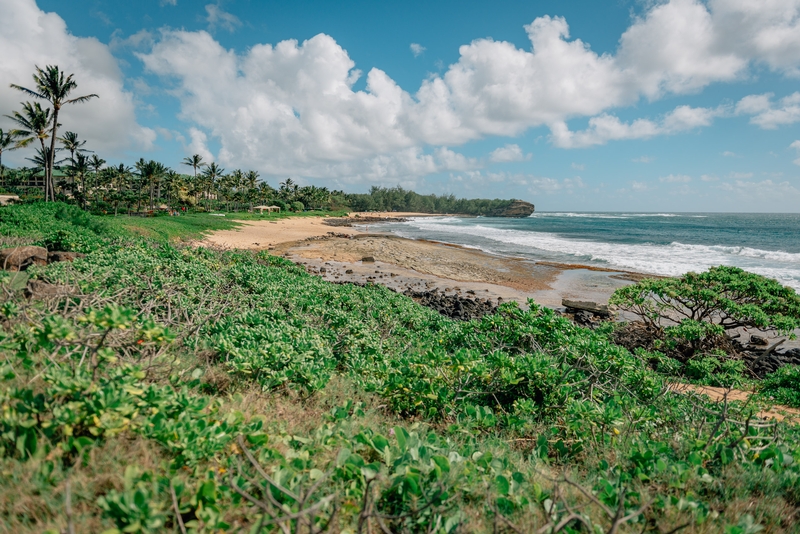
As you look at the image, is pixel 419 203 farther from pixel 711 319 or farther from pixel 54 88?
pixel 711 319

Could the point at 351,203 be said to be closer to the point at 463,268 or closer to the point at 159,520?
the point at 463,268

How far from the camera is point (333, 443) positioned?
248 centimetres

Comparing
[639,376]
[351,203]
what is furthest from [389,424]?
[351,203]

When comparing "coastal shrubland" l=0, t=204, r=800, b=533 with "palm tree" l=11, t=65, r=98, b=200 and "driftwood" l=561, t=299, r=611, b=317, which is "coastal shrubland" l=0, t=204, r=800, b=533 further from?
"palm tree" l=11, t=65, r=98, b=200

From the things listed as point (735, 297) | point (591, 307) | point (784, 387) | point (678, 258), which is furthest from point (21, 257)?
point (678, 258)

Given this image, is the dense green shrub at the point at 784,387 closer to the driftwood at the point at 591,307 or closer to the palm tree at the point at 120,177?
the driftwood at the point at 591,307

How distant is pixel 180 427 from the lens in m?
2.09

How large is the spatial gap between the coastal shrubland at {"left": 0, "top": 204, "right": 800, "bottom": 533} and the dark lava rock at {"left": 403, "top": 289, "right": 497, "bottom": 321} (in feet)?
22.4

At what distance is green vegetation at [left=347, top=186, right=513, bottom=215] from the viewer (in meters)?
122

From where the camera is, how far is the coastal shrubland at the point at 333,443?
173 centimetres

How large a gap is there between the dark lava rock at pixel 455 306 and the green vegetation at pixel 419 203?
4178 inches

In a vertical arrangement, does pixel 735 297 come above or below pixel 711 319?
above

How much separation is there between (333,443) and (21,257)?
8.34 metres

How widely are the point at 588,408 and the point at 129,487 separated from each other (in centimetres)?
327
